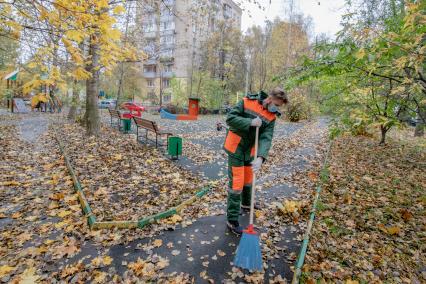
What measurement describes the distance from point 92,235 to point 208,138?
886 cm

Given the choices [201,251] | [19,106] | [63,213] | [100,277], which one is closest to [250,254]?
[201,251]

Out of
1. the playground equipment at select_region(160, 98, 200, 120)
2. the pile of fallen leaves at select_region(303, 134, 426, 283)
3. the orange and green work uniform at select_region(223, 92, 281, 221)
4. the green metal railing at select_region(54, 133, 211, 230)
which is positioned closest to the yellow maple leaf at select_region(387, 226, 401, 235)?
the pile of fallen leaves at select_region(303, 134, 426, 283)

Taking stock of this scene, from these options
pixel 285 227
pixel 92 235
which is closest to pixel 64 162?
pixel 92 235

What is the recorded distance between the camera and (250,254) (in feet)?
9.96

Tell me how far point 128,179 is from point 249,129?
352 centimetres

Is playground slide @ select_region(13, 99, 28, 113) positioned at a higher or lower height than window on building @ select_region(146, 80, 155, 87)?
lower

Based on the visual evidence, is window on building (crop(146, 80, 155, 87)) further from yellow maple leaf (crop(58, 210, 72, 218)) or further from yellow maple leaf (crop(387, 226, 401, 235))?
yellow maple leaf (crop(387, 226, 401, 235))

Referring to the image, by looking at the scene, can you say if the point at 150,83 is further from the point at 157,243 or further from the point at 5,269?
the point at 5,269

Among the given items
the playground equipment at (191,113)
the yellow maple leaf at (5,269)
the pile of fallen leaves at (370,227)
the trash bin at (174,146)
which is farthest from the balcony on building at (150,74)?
the yellow maple leaf at (5,269)

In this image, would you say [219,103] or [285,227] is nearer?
[285,227]

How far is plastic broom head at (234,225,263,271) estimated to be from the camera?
3.03m

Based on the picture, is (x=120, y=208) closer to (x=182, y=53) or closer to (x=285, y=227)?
(x=285, y=227)

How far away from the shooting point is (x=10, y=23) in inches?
143

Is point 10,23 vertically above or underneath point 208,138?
above
